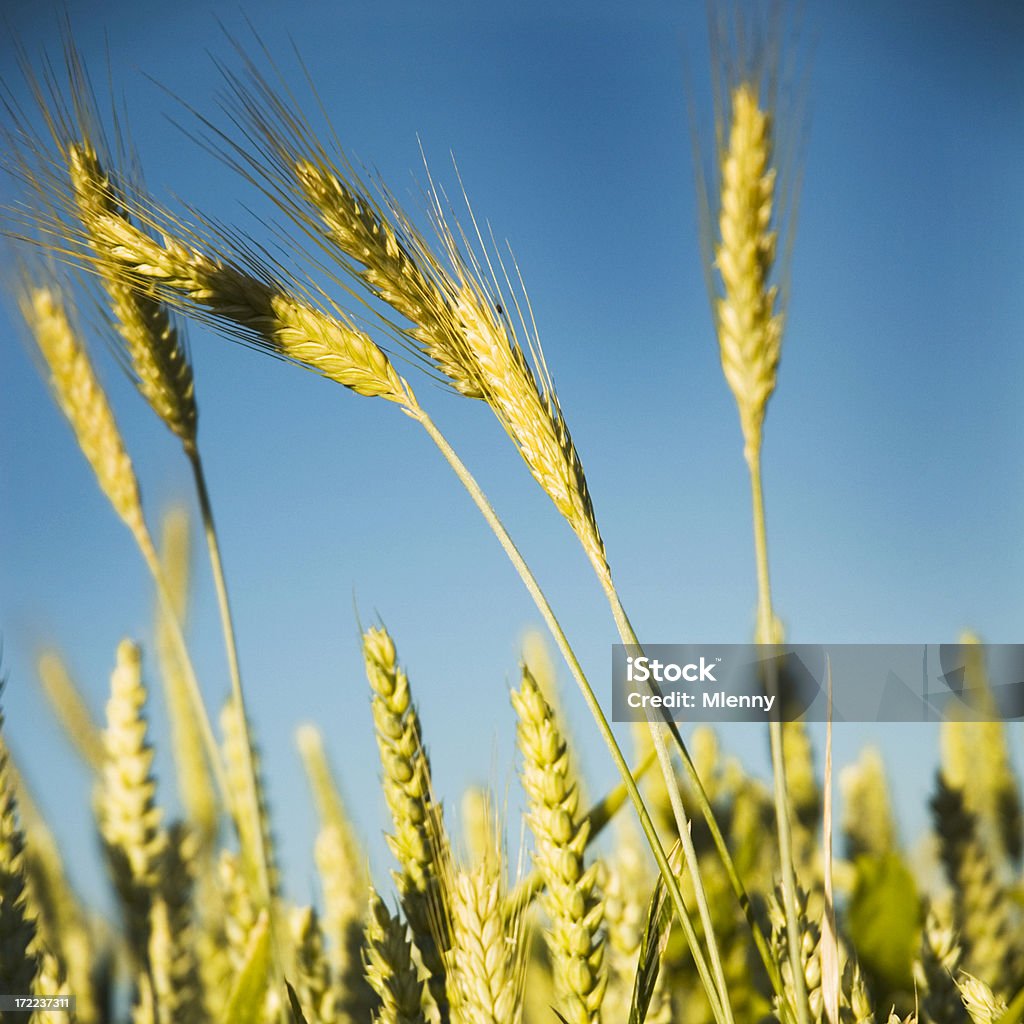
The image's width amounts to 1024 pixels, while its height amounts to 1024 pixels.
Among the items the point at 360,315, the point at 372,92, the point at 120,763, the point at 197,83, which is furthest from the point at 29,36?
the point at 120,763

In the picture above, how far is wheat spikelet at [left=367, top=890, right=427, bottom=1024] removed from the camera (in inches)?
18.6

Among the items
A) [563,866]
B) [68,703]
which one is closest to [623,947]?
[563,866]

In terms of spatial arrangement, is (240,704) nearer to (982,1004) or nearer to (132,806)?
(132,806)

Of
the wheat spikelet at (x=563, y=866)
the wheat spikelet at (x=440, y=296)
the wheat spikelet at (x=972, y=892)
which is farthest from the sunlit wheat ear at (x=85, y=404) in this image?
the wheat spikelet at (x=972, y=892)

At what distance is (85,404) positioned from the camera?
2.26 feet

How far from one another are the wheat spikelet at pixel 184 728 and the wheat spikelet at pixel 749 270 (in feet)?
2.23

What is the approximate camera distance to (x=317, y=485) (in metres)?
0.90

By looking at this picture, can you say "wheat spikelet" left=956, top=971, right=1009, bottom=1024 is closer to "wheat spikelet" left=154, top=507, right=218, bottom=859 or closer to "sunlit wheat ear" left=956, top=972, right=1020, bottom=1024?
"sunlit wheat ear" left=956, top=972, right=1020, bottom=1024

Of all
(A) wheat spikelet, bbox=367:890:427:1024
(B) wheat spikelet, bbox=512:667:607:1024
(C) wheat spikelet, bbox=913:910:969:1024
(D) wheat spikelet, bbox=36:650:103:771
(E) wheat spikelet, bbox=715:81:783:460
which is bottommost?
(C) wheat spikelet, bbox=913:910:969:1024

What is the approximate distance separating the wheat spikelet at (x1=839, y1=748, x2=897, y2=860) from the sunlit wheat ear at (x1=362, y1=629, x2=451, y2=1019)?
636mm

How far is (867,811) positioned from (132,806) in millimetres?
823

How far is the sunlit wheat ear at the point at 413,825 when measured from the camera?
0.52m

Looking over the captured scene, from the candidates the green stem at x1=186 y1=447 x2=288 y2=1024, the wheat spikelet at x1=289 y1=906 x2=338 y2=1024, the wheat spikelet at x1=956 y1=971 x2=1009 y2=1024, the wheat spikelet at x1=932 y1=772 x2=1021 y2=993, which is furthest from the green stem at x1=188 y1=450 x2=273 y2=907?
the wheat spikelet at x1=932 y1=772 x2=1021 y2=993

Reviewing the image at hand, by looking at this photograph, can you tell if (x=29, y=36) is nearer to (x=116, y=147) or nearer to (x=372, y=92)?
(x=116, y=147)
